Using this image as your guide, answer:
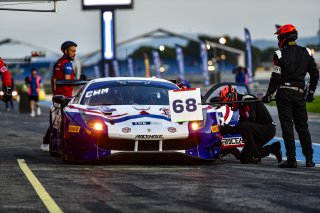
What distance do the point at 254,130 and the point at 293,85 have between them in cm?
85

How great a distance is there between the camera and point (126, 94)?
46.3 ft

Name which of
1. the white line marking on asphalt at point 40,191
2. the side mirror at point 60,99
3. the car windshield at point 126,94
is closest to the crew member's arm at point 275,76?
the car windshield at point 126,94

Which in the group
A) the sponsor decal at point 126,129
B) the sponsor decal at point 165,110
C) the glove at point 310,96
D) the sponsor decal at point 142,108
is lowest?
the sponsor decal at point 126,129

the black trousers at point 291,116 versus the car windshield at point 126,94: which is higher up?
the car windshield at point 126,94

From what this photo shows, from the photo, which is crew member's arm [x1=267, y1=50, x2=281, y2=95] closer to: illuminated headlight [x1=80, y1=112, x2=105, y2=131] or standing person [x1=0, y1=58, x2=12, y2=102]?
illuminated headlight [x1=80, y1=112, x2=105, y2=131]

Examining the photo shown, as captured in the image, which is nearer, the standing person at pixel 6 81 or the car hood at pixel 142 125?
the car hood at pixel 142 125

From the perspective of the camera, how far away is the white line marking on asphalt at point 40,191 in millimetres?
8664

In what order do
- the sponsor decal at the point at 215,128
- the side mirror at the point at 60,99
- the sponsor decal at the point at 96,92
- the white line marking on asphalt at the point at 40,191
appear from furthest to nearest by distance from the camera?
the side mirror at the point at 60,99, the sponsor decal at the point at 96,92, the sponsor decal at the point at 215,128, the white line marking on asphalt at the point at 40,191

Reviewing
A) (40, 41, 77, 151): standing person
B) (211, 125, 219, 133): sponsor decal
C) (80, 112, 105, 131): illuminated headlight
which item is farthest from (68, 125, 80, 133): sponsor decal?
(40, 41, 77, 151): standing person

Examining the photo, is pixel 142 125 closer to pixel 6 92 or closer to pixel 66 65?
pixel 6 92

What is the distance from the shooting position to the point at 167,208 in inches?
335

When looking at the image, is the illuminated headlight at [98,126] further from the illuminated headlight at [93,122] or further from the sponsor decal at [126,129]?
the sponsor decal at [126,129]

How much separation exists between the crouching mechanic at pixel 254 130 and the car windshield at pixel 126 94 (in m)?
0.96

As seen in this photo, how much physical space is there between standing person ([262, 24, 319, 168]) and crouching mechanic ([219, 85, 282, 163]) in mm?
529
